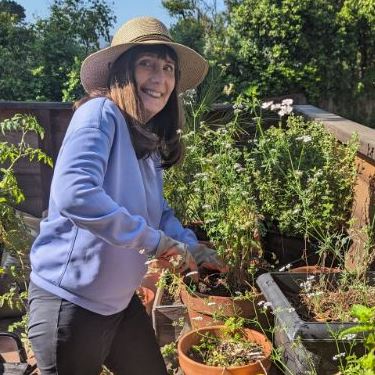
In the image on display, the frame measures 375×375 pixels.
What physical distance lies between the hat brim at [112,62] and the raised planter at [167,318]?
1198 mm

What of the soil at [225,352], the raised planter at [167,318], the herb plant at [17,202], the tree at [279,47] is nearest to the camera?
the soil at [225,352]

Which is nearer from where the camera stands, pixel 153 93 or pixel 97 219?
pixel 97 219

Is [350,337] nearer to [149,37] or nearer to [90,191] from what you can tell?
[90,191]

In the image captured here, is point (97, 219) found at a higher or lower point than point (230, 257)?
higher

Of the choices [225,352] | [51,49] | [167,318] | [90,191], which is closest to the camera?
[90,191]

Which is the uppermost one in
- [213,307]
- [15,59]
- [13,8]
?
[13,8]

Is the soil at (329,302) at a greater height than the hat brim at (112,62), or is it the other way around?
the hat brim at (112,62)

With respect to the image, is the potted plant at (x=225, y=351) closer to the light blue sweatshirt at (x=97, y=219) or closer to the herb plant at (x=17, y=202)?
the light blue sweatshirt at (x=97, y=219)

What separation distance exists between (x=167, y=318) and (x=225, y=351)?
0.65m

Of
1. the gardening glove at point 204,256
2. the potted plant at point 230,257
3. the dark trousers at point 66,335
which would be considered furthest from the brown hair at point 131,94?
the potted plant at point 230,257

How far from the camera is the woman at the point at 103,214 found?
1.67 meters

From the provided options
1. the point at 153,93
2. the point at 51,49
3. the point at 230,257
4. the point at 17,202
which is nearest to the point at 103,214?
the point at 153,93

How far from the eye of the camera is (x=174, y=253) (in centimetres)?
198

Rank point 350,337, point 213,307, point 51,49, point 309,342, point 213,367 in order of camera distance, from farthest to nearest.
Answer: point 51,49, point 213,307, point 213,367, point 309,342, point 350,337
